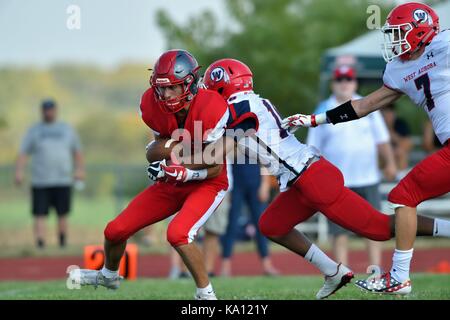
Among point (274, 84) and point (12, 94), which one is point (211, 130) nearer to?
point (274, 84)

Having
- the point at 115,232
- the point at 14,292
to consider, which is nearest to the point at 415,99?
the point at 115,232

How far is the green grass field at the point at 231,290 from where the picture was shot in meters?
7.23

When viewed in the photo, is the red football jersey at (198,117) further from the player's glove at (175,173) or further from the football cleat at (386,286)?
the football cleat at (386,286)

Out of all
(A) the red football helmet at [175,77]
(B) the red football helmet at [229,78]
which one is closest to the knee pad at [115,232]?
(A) the red football helmet at [175,77]

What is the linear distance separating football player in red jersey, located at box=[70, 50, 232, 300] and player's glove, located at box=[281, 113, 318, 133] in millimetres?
459

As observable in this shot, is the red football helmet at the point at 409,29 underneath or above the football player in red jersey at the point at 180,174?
above

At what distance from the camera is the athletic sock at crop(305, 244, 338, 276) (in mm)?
6988

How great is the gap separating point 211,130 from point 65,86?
23.6 metres

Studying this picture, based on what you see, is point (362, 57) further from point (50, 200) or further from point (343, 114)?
point (343, 114)

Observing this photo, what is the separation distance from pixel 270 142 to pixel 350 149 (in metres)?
3.20

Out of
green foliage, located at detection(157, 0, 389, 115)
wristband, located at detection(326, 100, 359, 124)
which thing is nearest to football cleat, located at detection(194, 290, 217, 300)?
wristband, located at detection(326, 100, 359, 124)

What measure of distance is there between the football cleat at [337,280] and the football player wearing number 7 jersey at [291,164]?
339 millimetres

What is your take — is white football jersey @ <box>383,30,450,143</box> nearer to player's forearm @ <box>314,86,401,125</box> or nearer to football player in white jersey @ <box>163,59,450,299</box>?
player's forearm @ <box>314,86,401,125</box>
